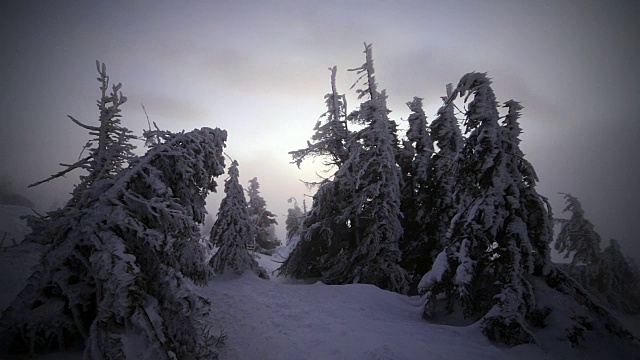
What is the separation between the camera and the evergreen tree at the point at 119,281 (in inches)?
150

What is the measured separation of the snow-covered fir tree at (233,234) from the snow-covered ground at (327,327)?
202 cm

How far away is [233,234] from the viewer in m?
13.7

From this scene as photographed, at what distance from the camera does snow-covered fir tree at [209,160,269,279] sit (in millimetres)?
13180

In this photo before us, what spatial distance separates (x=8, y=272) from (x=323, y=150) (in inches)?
575

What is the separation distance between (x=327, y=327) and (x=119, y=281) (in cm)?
553

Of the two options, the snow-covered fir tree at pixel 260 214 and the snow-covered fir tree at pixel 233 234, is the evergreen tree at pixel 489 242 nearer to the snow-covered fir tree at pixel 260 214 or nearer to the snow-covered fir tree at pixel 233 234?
the snow-covered fir tree at pixel 233 234

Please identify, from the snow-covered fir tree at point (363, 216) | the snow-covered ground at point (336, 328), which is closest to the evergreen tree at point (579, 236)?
the snow-covered fir tree at point (363, 216)

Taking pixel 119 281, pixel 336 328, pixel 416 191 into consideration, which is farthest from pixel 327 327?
pixel 416 191

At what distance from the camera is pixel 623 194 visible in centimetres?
19788

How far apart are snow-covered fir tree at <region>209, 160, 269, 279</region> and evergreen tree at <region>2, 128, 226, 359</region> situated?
8013 millimetres

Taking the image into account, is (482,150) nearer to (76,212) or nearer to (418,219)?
(418,219)

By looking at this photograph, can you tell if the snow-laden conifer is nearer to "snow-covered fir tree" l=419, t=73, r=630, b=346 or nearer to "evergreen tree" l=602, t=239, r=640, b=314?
"snow-covered fir tree" l=419, t=73, r=630, b=346

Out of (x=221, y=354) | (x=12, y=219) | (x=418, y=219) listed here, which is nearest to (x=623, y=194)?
(x=418, y=219)

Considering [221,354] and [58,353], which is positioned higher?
[58,353]
